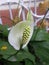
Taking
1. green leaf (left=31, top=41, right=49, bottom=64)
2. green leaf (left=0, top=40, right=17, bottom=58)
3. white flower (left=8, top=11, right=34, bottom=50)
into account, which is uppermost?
white flower (left=8, top=11, right=34, bottom=50)

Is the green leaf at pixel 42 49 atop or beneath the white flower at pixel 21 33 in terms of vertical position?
Result: beneath

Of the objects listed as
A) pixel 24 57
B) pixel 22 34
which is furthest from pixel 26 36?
pixel 24 57

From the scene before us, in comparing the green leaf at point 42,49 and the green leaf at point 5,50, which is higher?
the green leaf at point 5,50

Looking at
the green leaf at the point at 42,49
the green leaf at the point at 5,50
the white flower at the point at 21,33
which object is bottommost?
the green leaf at the point at 42,49

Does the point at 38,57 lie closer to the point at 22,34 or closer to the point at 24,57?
the point at 24,57

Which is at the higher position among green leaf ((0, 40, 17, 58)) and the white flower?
the white flower

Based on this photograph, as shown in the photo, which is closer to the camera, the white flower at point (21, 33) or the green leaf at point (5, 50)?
the white flower at point (21, 33)

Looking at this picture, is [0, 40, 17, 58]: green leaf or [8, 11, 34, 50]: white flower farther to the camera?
[0, 40, 17, 58]: green leaf

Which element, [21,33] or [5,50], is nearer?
[21,33]
